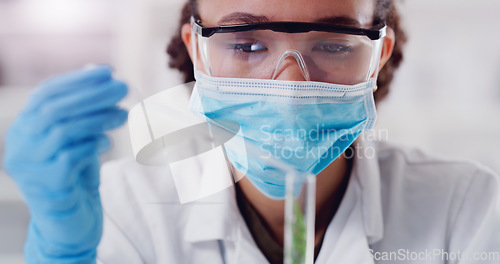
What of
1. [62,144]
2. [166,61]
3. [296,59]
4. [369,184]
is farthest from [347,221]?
[166,61]

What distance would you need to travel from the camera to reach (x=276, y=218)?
1.19 metres

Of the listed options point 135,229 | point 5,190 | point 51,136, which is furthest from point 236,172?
point 5,190

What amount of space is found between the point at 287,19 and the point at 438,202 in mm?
584

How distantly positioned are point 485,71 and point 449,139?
0.32 meters

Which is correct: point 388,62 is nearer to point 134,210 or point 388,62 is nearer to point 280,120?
point 280,120

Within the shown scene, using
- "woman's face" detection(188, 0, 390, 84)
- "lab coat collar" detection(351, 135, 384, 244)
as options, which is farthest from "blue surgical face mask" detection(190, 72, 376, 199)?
Result: "lab coat collar" detection(351, 135, 384, 244)

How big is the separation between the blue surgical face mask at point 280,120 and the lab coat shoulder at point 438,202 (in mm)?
248

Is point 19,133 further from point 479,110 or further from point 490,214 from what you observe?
point 479,110

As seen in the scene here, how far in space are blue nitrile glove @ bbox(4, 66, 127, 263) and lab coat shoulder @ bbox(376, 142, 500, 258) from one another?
0.66 metres

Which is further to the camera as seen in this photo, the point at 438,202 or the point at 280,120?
the point at 438,202

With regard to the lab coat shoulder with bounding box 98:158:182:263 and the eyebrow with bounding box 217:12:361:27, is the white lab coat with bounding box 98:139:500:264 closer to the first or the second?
the lab coat shoulder with bounding box 98:158:182:263

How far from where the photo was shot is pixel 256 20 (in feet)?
3.22

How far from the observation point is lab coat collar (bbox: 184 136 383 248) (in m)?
1.07

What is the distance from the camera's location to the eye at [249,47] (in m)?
1.00
